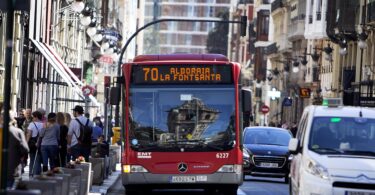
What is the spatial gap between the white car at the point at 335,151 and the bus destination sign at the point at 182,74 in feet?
17.9

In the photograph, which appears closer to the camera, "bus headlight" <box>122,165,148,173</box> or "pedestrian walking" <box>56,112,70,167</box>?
"bus headlight" <box>122,165,148,173</box>

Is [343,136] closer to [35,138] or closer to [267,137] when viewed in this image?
[35,138]

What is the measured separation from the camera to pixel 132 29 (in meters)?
160

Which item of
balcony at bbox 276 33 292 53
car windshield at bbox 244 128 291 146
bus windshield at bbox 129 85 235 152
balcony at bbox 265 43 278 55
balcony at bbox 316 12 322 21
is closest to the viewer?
bus windshield at bbox 129 85 235 152

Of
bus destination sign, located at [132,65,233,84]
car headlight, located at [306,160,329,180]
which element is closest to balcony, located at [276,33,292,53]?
bus destination sign, located at [132,65,233,84]

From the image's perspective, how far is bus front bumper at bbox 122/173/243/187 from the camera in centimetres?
2794

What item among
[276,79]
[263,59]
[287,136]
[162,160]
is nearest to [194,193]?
[162,160]

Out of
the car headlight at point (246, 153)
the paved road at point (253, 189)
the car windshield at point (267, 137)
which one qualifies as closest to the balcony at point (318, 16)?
the car windshield at point (267, 137)

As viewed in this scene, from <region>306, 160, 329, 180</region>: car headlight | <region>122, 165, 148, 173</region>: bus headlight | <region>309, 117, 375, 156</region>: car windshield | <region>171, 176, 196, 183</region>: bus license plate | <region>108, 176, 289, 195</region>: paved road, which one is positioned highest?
<region>309, 117, 375, 156</region>: car windshield

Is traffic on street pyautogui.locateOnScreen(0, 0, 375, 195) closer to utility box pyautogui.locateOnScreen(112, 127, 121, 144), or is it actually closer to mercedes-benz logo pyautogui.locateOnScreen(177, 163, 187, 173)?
mercedes-benz logo pyautogui.locateOnScreen(177, 163, 187, 173)

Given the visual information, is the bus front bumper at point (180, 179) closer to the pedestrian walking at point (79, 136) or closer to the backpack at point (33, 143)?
the backpack at point (33, 143)

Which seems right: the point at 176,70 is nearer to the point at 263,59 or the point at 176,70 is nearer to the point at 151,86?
the point at 151,86

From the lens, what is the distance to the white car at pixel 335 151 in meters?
20.5

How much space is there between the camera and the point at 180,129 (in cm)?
2803
